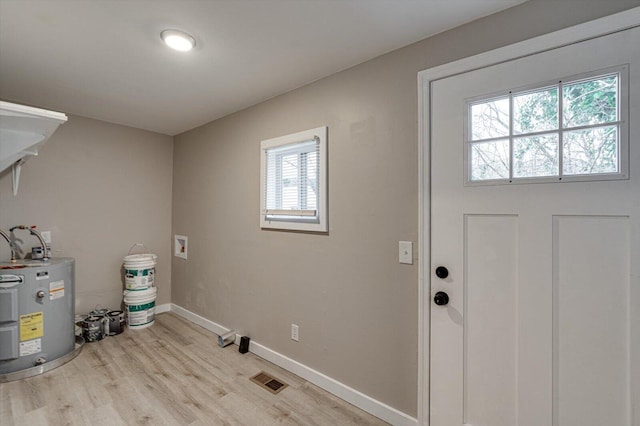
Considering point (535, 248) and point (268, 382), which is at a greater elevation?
point (535, 248)

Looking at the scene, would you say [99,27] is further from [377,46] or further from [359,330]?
[359,330]

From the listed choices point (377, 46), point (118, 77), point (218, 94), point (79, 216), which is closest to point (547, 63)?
point (377, 46)

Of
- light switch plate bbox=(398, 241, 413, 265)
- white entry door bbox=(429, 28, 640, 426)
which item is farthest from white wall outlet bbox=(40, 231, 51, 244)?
white entry door bbox=(429, 28, 640, 426)

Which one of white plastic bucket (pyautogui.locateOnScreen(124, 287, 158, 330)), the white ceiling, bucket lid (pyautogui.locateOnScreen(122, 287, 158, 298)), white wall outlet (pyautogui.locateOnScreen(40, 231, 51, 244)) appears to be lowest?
white plastic bucket (pyautogui.locateOnScreen(124, 287, 158, 330))

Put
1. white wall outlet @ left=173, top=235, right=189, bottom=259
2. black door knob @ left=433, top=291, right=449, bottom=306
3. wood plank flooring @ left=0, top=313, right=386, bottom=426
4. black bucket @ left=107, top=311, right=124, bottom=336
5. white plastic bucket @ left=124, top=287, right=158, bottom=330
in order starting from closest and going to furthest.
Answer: black door knob @ left=433, top=291, right=449, bottom=306, wood plank flooring @ left=0, top=313, right=386, bottom=426, black bucket @ left=107, top=311, right=124, bottom=336, white plastic bucket @ left=124, top=287, right=158, bottom=330, white wall outlet @ left=173, top=235, right=189, bottom=259

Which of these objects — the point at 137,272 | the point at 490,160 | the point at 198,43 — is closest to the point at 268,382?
the point at 137,272

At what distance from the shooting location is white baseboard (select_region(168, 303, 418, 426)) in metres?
1.84

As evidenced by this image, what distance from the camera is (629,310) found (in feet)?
3.93

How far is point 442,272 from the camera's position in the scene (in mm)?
1650

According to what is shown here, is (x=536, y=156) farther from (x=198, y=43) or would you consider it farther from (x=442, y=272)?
(x=198, y=43)

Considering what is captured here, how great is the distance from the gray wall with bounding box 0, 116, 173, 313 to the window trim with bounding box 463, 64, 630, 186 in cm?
372

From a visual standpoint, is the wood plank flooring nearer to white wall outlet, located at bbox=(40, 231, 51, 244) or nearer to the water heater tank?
the water heater tank

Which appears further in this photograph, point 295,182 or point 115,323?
point 115,323

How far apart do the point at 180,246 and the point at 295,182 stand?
7.26ft
